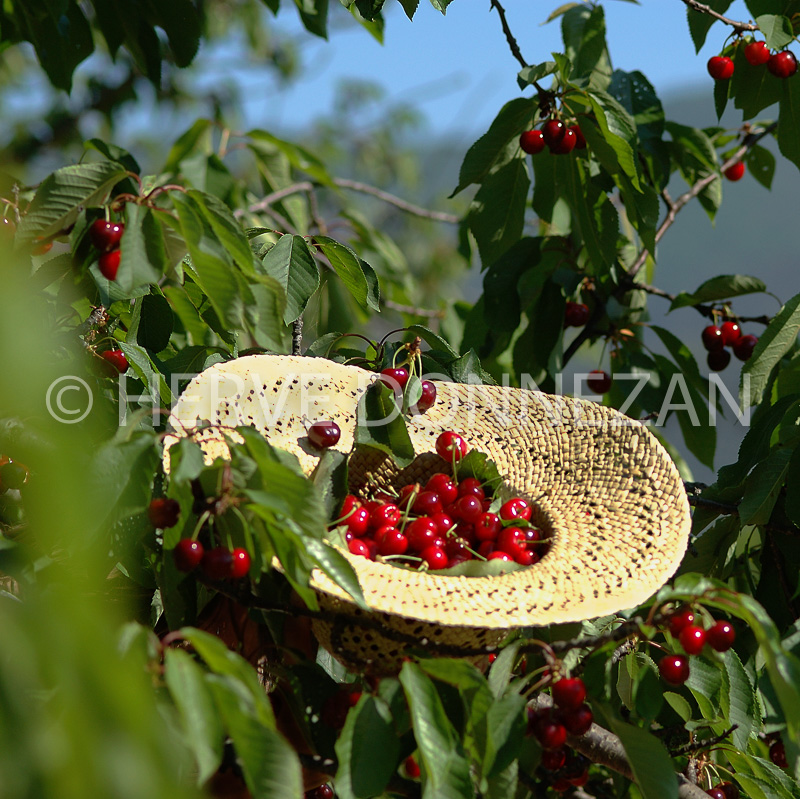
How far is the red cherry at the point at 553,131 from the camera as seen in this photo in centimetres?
142

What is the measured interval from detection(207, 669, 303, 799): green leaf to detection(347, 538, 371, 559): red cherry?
0.36 meters

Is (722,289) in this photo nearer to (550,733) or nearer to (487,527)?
(487,527)

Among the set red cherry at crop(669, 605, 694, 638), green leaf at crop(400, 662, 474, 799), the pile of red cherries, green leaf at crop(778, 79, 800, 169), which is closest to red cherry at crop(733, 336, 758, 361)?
green leaf at crop(778, 79, 800, 169)

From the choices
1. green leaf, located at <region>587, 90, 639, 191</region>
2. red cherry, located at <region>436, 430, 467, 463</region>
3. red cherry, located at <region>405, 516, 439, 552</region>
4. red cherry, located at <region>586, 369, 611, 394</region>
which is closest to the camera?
red cherry, located at <region>405, 516, 439, 552</region>

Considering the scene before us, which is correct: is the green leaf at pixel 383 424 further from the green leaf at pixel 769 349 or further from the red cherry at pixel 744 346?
the red cherry at pixel 744 346

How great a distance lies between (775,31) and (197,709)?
1.46 metres

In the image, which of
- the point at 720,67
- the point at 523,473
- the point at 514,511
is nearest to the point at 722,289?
the point at 720,67

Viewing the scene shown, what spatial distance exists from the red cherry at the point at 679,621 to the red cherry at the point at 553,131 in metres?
0.91

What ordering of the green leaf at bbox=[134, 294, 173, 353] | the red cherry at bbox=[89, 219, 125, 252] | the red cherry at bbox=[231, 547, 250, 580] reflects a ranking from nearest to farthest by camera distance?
1. the red cherry at bbox=[231, 547, 250, 580]
2. the red cherry at bbox=[89, 219, 125, 252]
3. the green leaf at bbox=[134, 294, 173, 353]

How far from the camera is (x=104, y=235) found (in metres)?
0.83

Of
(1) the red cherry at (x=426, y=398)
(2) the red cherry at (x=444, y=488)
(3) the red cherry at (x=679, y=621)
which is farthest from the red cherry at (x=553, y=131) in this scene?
(3) the red cherry at (x=679, y=621)

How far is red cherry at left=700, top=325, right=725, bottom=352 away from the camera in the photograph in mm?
1748

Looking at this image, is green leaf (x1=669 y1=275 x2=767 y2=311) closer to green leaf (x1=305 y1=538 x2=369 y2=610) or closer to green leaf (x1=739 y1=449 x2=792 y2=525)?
green leaf (x1=739 y1=449 x2=792 y2=525)

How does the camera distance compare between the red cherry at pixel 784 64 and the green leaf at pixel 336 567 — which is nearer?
the green leaf at pixel 336 567
